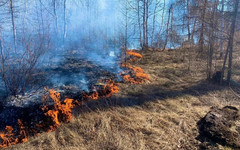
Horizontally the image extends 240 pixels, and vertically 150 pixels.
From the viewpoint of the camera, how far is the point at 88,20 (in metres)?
22.6

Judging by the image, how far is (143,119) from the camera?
3982 millimetres

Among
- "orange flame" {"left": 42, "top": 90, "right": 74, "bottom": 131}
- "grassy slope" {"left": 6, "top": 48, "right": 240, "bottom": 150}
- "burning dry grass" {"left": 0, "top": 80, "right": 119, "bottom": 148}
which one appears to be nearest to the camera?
"grassy slope" {"left": 6, "top": 48, "right": 240, "bottom": 150}

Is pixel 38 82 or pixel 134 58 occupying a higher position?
pixel 134 58

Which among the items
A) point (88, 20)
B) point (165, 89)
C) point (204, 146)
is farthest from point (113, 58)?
point (88, 20)

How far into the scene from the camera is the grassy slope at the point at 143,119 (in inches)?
125

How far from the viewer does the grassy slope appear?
318cm

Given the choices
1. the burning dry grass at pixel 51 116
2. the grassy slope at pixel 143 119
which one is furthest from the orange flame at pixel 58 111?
the grassy slope at pixel 143 119

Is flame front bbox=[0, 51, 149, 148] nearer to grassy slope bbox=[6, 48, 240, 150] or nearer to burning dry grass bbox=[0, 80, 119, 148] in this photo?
burning dry grass bbox=[0, 80, 119, 148]

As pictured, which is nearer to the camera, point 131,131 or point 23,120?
point 131,131

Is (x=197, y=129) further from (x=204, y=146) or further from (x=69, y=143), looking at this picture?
(x=69, y=143)

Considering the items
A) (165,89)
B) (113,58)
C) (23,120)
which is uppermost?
(113,58)

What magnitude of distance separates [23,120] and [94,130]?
1.80m

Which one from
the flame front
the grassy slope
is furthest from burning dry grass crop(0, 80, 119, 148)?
the grassy slope

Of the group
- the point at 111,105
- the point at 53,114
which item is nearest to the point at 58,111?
the point at 53,114
